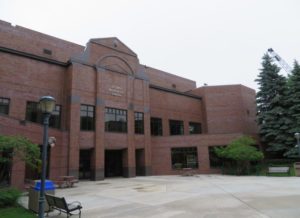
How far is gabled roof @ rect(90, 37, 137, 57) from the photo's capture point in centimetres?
3020

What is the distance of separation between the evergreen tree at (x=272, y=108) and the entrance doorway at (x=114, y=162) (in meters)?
18.4

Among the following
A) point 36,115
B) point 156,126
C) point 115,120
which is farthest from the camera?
point 156,126

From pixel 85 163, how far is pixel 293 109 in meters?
25.2

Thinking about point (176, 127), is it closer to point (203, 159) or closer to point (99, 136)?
point (203, 159)

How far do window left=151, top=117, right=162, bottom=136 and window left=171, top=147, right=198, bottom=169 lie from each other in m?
4.64

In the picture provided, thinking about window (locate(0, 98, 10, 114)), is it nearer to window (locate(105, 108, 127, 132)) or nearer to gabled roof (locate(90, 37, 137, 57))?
window (locate(105, 108, 127, 132))

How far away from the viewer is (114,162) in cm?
3153

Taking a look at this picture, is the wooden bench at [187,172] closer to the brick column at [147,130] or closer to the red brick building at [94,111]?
the red brick building at [94,111]

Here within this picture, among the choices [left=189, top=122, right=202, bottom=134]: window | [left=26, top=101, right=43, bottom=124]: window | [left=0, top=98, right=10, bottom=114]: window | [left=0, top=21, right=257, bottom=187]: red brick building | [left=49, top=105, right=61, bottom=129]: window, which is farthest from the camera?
[left=189, top=122, right=202, bottom=134]: window

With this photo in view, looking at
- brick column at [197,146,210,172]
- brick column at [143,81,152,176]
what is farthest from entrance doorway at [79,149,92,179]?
brick column at [197,146,210,172]

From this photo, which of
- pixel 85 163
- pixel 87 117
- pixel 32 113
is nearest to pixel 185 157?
pixel 85 163

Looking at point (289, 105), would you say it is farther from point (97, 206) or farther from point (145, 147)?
point (97, 206)

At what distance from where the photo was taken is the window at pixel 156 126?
3604cm

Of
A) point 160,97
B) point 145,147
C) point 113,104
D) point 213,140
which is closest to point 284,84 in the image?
point 213,140
